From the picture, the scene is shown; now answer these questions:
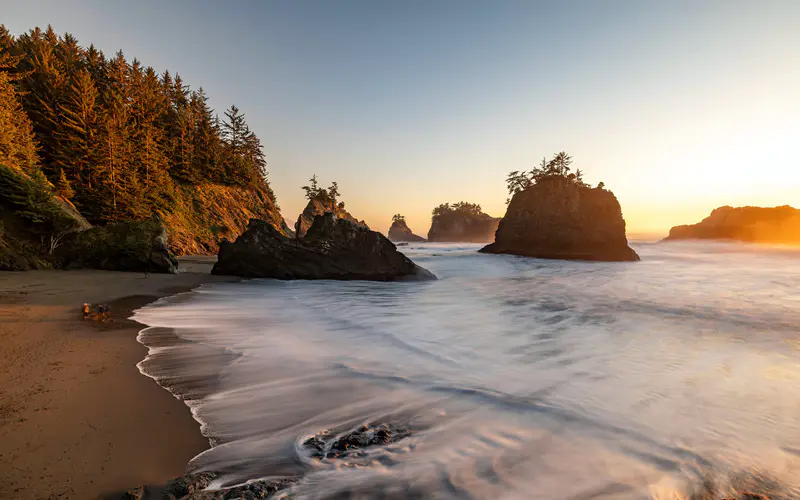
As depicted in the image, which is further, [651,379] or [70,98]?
[70,98]

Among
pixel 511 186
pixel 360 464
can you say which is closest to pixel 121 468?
pixel 360 464

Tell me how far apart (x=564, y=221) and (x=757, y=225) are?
77.8 metres

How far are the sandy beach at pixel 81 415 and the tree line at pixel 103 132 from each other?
45.4 feet

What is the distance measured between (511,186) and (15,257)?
44186 millimetres

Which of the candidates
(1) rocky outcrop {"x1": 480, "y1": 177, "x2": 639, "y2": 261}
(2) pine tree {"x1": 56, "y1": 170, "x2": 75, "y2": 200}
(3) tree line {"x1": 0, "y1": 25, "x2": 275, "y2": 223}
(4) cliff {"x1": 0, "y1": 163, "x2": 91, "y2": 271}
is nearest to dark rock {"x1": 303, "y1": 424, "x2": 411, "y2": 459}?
(4) cliff {"x1": 0, "y1": 163, "x2": 91, "y2": 271}

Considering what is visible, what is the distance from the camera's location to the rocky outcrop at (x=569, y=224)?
31922 mm

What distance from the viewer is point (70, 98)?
20.4 meters

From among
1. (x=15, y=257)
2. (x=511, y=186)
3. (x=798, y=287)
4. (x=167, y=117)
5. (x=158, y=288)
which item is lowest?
(x=798, y=287)

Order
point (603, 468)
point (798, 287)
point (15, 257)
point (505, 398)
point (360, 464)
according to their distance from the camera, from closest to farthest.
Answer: point (360, 464)
point (603, 468)
point (505, 398)
point (15, 257)
point (798, 287)

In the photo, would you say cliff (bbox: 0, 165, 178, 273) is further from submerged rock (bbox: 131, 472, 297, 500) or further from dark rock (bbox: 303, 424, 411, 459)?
submerged rock (bbox: 131, 472, 297, 500)

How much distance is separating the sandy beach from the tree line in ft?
45.4

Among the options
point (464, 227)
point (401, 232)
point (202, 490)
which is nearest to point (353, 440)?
point (202, 490)

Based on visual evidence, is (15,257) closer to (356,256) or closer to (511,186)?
(356,256)

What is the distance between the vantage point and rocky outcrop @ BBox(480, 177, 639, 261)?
3192 cm
